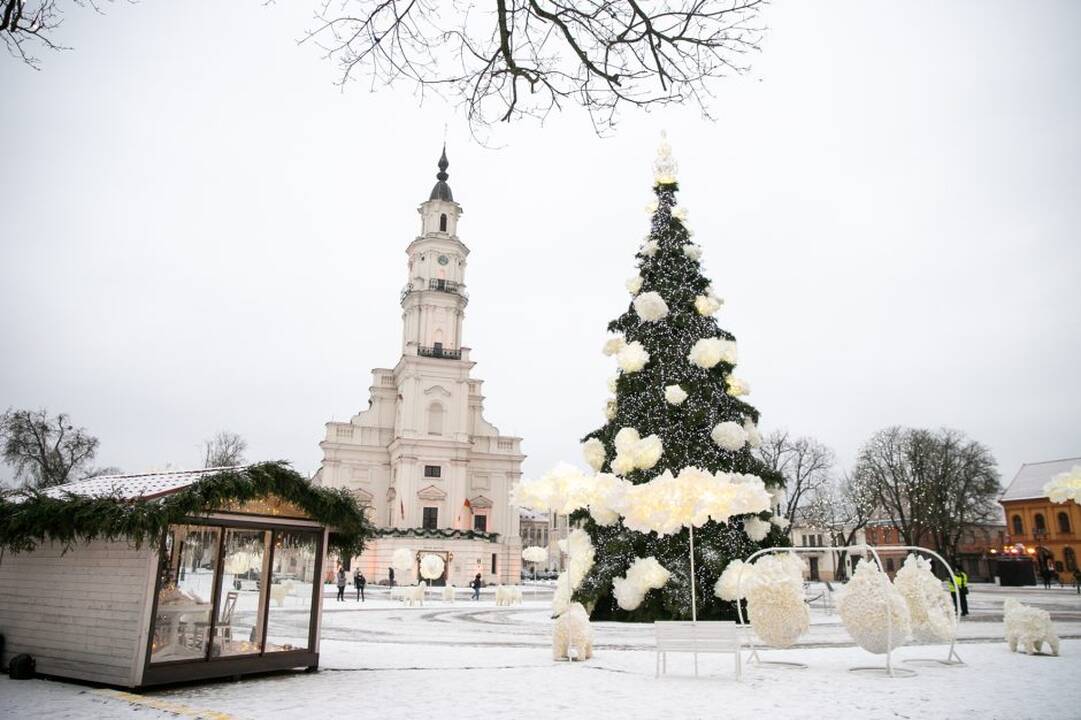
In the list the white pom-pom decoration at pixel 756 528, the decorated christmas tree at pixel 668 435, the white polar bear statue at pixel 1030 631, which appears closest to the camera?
the white polar bear statue at pixel 1030 631

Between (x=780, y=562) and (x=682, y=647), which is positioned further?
(x=780, y=562)

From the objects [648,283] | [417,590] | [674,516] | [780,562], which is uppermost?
[648,283]

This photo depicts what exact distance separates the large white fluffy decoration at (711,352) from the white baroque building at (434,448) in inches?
1348

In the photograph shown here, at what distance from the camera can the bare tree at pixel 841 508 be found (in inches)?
2073

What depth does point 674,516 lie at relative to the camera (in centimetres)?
1180

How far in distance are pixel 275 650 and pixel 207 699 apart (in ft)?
7.13

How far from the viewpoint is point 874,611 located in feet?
33.7

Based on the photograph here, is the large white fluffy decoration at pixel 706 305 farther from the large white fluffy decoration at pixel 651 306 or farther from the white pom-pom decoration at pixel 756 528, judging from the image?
the white pom-pom decoration at pixel 756 528

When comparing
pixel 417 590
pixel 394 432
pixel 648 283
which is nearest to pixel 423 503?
pixel 394 432

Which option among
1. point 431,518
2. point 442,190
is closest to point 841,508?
point 431,518

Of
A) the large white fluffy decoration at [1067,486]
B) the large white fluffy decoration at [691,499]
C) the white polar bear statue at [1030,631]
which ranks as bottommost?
the white polar bear statue at [1030,631]

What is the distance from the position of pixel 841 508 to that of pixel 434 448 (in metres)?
35.1

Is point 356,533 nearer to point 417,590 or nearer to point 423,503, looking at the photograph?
point 417,590

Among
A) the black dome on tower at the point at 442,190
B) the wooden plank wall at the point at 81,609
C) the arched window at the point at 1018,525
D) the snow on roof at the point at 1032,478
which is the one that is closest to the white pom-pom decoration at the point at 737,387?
the wooden plank wall at the point at 81,609
